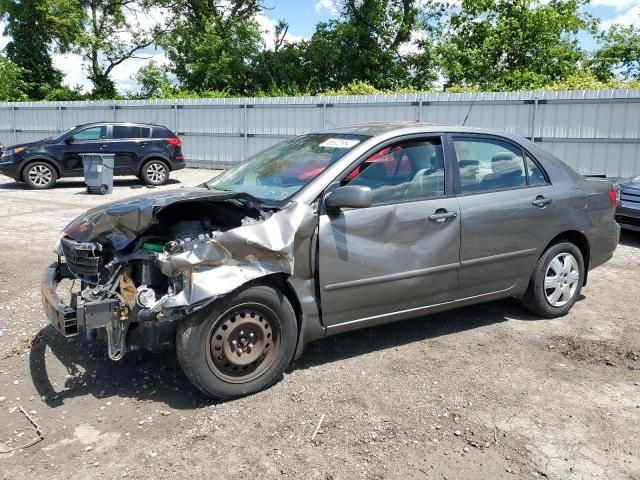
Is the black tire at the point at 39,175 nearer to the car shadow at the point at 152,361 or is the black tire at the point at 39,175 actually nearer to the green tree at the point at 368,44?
the car shadow at the point at 152,361

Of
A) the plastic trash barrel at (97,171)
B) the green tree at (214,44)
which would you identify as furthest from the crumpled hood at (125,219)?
the green tree at (214,44)

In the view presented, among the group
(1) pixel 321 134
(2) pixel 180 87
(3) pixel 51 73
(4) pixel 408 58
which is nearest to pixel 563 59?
(4) pixel 408 58

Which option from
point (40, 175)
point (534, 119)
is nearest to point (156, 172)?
point (40, 175)

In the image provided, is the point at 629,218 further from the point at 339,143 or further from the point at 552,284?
the point at 339,143

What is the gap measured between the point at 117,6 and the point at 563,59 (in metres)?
23.6

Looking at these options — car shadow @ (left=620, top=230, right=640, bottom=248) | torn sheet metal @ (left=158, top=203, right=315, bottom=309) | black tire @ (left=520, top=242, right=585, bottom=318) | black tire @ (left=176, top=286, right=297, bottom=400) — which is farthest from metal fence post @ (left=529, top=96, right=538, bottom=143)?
black tire @ (left=176, top=286, right=297, bottom=400)

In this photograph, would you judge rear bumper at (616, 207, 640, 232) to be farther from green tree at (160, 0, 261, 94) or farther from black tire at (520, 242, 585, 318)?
green tree at (160, 0, 261, 94)

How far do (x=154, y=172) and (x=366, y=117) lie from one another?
5.79 meters

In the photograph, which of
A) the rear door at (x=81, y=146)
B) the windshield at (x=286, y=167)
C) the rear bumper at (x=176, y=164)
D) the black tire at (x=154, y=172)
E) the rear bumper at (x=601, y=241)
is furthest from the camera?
the rear bumper at (x=176, y=164)

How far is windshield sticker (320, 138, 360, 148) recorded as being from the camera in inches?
171

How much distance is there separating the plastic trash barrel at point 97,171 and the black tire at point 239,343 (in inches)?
428

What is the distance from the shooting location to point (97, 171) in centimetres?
1348

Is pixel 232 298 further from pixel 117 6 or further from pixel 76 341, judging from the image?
pixel 117 6

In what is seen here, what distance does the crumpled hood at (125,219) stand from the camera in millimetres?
3668
